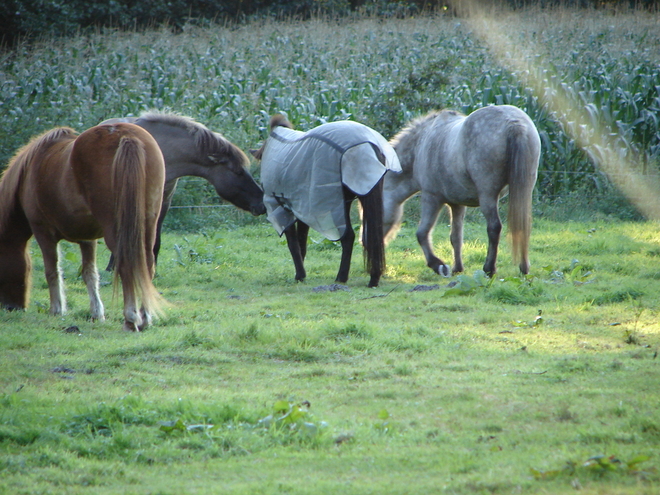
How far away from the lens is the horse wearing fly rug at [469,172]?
642 cm

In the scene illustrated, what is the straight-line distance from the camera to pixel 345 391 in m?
3.64

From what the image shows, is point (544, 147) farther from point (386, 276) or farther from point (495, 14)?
point (495, 14)

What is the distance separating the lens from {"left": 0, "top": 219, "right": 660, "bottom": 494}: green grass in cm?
261

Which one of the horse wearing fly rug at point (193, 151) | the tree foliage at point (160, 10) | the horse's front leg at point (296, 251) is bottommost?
the horse's front leg at point (296, 251)

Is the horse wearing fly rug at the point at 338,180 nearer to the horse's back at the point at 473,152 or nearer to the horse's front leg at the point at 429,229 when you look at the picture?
the horse's back at the point at 473,152

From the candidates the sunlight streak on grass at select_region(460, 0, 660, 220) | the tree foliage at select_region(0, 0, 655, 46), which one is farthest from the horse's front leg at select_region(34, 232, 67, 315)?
the tree foliage at select_region(0, 0, 655, 46)

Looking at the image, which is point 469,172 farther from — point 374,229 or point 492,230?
point 374,229

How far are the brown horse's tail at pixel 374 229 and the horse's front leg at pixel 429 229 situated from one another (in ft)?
3.16

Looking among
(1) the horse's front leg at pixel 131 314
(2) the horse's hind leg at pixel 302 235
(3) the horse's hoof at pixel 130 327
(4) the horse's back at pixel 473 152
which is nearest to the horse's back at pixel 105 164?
(1) the horse's front leg at pixel 131 314

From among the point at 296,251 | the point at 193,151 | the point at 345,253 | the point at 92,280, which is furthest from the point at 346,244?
the point at 92,280

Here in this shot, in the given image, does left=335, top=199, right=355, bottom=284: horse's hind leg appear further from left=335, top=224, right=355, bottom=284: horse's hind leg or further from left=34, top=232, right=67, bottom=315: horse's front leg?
left=34, top=232, right=67, bottom=315: horse's front leg

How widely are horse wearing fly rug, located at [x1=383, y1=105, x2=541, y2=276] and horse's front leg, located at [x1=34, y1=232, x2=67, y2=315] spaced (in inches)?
147

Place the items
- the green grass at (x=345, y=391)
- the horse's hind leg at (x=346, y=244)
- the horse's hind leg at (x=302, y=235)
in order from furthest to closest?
1. the horse's hind leg at (x=302, y=235)
2. the horse's hind leg at (x=346, y=244)
3. the green grass at (x=345, y=391)

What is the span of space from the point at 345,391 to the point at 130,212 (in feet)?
6.41
